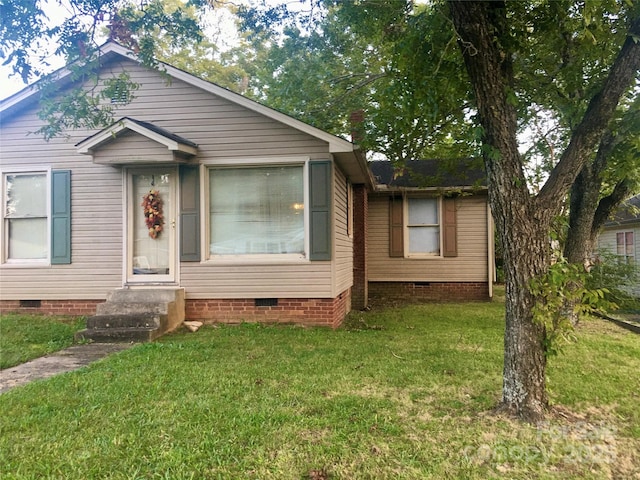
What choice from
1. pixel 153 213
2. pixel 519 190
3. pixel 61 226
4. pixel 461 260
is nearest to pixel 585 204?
pixel 461 260

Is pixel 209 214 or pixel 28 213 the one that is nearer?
pixel 209 214

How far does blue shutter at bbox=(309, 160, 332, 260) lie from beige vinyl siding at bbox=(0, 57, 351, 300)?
190 millimetres

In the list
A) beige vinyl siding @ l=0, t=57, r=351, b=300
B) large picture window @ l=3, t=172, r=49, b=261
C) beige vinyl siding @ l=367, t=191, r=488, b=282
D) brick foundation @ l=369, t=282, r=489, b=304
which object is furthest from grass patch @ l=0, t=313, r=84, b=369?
beige vinyl siding @ l=367, t=191, r=488, b=282

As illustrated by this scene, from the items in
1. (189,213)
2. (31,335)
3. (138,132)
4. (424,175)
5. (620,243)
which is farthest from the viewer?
(620,243)

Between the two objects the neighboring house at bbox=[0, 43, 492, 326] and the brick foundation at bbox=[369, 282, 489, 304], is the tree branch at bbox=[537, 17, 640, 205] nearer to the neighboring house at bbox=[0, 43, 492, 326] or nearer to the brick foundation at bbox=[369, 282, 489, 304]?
the neighboring house at bbox=[0, 43, 492, 326]

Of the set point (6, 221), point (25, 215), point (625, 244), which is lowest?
point (625, 244)

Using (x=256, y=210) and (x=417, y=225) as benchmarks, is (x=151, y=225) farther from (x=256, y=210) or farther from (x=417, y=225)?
(x=417, y=225)

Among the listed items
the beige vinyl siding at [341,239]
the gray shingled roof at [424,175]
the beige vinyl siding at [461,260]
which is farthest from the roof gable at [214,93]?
the beige vinyl siding at [461,260]

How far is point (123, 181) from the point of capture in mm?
7219

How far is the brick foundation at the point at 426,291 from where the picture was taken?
11.3 m

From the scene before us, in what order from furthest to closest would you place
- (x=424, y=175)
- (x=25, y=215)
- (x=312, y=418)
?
(x=424, y=175), (x=25, y=215), (x=312, y=418)

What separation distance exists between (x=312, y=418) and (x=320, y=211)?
401 cm

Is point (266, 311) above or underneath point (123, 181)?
underneath

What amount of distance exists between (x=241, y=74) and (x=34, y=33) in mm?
18866
